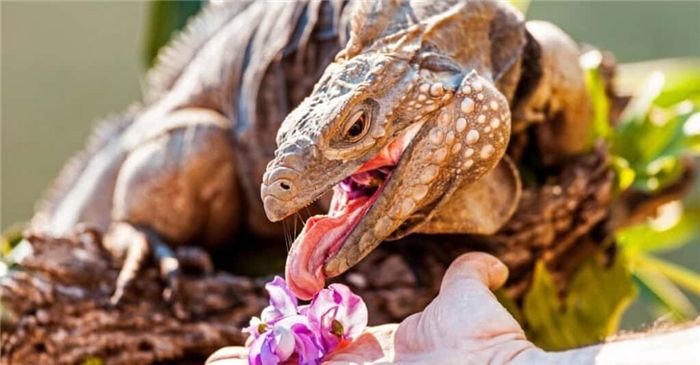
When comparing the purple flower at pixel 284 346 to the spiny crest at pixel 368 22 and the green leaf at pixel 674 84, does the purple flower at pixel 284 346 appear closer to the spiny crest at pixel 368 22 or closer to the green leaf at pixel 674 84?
the spiny crest at pixel 368 22

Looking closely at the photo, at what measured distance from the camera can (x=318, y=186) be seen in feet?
4.78

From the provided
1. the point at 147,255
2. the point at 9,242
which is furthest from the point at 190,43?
the point at 9,242

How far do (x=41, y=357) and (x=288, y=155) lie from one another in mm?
1123

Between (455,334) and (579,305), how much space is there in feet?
3.97

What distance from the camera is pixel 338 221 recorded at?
154cm

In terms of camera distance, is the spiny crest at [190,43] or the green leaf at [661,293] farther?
the green leaf at [661,293]

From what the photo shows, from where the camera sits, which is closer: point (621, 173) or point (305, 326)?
point (305, 326)

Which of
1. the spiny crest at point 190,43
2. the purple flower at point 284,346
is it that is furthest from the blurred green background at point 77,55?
the purple flower at point 284,346

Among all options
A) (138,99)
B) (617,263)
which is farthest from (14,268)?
(138,99)

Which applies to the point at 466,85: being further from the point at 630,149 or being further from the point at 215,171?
the point at 630,149

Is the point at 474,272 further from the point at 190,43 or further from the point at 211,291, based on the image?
the point at 190,43

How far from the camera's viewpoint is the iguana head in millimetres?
1453

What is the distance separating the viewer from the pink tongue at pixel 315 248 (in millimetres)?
1452

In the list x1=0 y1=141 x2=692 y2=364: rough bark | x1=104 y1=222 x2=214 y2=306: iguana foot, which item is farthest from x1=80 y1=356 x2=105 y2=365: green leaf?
x1=104 y1=222 x2=214 y2=306: iguana foot
